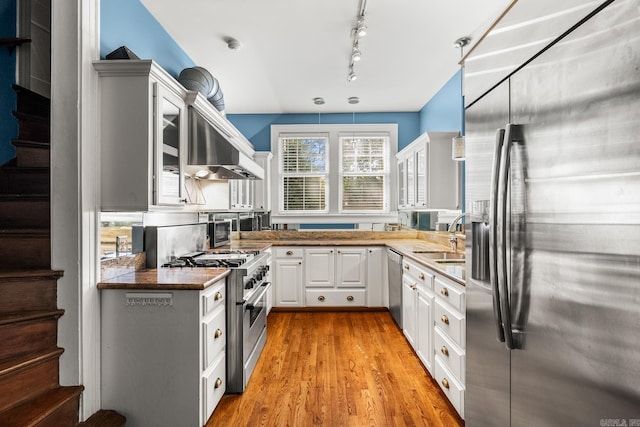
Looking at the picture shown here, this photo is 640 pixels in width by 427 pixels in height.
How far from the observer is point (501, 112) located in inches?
44.8

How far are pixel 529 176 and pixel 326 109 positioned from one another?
423cm

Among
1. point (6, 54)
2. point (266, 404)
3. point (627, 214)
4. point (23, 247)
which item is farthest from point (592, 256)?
point (6, 54)

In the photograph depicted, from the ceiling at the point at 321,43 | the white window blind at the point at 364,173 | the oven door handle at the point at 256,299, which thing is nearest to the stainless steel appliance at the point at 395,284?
the white window blind at the point at 364,173

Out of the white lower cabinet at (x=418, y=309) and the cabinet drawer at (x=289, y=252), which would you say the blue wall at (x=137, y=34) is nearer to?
the cabinet drawer at (x=289, y=252)

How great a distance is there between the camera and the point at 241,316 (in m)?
2.33

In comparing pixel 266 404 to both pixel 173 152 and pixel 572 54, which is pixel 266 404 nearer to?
pixel 173 152

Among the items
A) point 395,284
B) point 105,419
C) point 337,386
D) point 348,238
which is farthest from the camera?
point 348,238

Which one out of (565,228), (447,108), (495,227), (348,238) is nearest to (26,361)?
(495,227)

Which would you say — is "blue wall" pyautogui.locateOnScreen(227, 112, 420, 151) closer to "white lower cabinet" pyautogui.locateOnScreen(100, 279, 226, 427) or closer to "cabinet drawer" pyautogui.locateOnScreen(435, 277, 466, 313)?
"cabinet drawer" pyautogui.locateOnScreen(435, 277, 466, 313)

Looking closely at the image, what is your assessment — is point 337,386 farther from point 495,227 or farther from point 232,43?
point 232,43

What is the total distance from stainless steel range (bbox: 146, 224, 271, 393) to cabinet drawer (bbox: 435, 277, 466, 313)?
1.40 meters

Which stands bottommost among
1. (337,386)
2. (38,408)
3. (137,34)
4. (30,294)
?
(337,386)

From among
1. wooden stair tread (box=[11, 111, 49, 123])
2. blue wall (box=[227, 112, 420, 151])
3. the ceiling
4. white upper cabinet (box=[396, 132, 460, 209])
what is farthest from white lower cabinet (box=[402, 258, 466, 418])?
wooden stair tread (box=[11, 111, 49, 123])

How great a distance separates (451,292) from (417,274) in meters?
0.76
